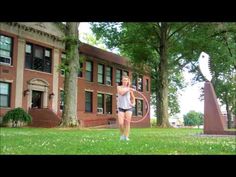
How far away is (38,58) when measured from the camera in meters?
27.3

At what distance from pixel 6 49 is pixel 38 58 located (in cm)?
260

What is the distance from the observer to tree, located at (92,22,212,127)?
99.0 feet

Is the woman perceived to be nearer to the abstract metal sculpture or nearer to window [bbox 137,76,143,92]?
the abstract metal sculpture

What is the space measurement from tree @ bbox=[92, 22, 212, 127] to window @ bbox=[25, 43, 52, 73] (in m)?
4.95

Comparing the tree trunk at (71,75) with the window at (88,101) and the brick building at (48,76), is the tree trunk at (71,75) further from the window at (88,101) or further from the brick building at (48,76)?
the window at (88,101)

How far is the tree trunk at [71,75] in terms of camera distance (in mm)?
21908

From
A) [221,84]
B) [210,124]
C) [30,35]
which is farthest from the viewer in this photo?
[221,84]

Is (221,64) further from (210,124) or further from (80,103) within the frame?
(210,124)

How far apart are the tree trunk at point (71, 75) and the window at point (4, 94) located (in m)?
4.39

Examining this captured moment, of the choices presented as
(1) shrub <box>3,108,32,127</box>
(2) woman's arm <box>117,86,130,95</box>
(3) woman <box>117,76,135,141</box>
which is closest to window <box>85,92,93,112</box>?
(1) shrub <box>3,108,32,127</box>
